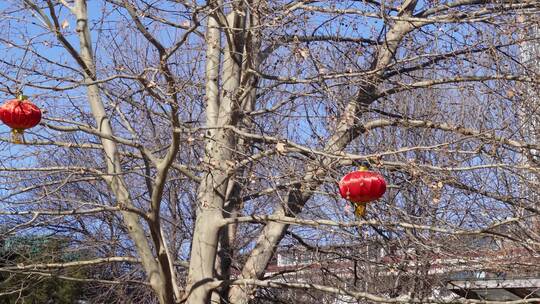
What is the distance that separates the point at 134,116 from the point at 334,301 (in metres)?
3.74

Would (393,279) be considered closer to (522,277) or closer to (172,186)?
(522,277)

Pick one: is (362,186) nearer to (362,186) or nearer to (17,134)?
(362,186)

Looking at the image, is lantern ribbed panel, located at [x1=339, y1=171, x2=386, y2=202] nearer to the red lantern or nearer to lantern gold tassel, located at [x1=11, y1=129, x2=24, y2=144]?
the red lantern

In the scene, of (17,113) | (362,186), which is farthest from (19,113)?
(362,186)

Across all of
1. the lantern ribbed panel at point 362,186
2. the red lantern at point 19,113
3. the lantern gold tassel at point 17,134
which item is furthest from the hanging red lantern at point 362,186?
the lantern gold tassel at point 17,134

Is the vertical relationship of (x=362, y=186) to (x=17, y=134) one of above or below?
below

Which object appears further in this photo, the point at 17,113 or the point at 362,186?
the point at 17,113

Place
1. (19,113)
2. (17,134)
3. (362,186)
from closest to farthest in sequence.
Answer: (362,186) < (19,113) < (17,134)

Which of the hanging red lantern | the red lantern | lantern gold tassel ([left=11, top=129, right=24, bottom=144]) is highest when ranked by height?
the red lantern

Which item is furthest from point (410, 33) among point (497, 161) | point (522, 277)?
point (522, 277)

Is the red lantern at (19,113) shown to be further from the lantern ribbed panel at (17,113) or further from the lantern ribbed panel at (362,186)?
the lantern ribbed panel at (362,186)

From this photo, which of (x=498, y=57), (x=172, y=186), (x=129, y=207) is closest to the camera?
(x=129, y=207)

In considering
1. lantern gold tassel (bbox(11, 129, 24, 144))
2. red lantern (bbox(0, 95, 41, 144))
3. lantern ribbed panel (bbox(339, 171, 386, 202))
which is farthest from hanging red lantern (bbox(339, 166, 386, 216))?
lantern gold tassel (bbox(11, 129, 24, 144))

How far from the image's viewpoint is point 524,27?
790 centimetres
